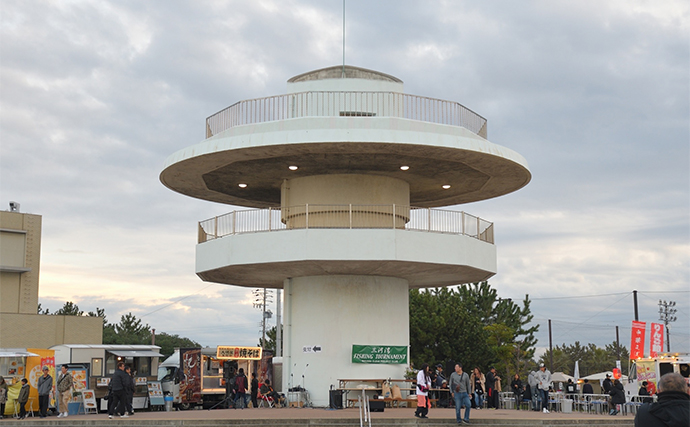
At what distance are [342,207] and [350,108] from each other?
3779mm

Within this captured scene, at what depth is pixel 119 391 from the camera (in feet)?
75.4

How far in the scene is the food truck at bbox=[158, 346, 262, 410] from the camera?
101 feet

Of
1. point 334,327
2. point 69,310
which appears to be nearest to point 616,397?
point 334,327

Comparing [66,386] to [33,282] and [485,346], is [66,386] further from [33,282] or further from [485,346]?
[485,346]

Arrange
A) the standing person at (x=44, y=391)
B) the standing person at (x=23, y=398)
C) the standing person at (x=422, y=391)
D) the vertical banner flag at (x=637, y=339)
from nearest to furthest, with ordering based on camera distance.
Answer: the standing person at (x=422, y=391), the standing person at (x=23, y=398), the standing person at (x=44, y=391), the vertical banner flag at (x=637, y=339)

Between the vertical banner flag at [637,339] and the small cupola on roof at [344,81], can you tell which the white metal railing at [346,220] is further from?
the vertical banner flag at [637,339]

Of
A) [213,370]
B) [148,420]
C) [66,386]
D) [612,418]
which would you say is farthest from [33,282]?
[612,418]

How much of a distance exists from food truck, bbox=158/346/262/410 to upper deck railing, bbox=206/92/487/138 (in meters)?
10.1

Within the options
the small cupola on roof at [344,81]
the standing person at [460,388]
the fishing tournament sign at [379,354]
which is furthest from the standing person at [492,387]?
the small cupola on roof at [344,81]

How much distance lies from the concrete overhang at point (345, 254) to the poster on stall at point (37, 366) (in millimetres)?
6297

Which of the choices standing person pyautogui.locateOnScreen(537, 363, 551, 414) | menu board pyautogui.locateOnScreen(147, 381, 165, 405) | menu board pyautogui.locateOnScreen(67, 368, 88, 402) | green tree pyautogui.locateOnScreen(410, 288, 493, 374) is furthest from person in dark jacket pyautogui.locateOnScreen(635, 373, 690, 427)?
green tree pyautogui.locateOnScreen(410, 288, 493, 374)

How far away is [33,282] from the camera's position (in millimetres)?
44188

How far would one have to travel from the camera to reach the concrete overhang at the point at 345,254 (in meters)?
26.2

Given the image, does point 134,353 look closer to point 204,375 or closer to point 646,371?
point 204,375
